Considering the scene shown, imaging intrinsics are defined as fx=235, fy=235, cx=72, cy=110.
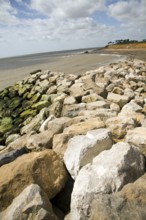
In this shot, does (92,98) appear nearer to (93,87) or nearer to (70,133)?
(93,87)

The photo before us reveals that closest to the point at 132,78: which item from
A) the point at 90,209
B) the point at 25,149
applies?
the point at 25,149

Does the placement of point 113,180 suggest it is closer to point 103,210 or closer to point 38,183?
point 103,210

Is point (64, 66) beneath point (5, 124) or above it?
beneath

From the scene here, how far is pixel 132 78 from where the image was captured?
9.98m

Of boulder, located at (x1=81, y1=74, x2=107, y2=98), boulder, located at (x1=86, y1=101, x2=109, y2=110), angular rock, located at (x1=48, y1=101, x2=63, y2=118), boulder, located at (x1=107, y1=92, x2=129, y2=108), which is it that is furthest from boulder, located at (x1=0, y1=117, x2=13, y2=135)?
boulder, located at (x1=107, y1=92, x2=129, y2=108)

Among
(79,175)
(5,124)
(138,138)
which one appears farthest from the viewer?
(5,124)

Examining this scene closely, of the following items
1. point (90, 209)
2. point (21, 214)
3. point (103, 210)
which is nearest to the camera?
point (103, 210)

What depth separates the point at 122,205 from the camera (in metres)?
2.08

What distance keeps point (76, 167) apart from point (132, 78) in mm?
7780

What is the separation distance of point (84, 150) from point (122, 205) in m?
0.95

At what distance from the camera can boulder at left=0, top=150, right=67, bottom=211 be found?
2656mm

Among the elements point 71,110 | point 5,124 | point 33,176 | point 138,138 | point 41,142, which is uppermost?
point 138,138

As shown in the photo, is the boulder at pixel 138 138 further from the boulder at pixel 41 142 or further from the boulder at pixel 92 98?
the boulder at pixel 92 98

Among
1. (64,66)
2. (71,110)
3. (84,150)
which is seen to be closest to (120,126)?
(84,150)
